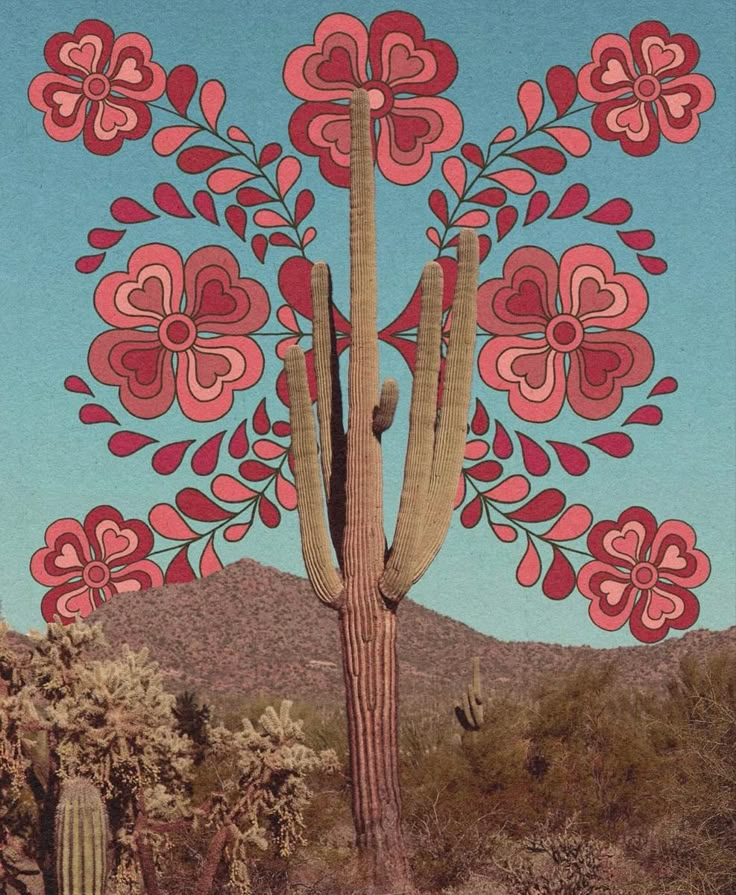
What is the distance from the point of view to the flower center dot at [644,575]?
13312mm

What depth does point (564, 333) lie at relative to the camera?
45.5ft

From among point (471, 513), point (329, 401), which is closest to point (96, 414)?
point (329, 401)

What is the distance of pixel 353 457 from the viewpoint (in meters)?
11.7

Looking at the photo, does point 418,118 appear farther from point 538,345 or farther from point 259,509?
point 259,509

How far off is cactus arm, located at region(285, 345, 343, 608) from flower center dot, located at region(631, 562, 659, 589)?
3.59 metres

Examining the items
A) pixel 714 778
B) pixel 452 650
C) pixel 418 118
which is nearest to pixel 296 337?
pixel 418 118

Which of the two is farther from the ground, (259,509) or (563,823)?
(259,509)

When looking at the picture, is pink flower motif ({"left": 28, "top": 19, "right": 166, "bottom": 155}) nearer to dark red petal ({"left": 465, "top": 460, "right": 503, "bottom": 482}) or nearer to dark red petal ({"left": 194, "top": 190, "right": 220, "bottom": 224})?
dark red petal ({"left": 194, "top": 190, "right": 220, "bottom": 224})

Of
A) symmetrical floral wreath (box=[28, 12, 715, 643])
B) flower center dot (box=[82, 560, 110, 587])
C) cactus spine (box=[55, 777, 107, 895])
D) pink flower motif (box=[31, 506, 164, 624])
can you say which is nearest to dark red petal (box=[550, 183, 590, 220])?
symmetrical floral wreath (box=[28, 12, 715, 643])

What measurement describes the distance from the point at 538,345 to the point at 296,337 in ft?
9.11

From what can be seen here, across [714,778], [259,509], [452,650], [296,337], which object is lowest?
[452,650]

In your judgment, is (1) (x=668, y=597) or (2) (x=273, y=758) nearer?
(2) (x=273, y=758)

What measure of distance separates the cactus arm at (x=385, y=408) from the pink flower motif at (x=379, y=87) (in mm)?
3778

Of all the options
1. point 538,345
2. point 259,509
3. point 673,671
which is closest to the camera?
point 259,509
